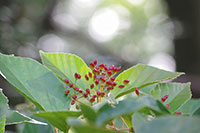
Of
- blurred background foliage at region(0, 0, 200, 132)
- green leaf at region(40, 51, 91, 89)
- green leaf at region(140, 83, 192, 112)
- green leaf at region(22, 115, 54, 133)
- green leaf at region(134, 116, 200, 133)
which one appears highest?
blurred background foliage at region(0, 0, 200, 132)

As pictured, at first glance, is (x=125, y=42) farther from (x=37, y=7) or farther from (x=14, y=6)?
(x=14, y=6)

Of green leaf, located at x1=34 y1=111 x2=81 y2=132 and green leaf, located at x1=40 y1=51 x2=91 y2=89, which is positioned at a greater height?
green leaf, located at x1=40 y1=51 x2=91 y2=89

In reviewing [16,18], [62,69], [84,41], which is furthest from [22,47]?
[62,69]

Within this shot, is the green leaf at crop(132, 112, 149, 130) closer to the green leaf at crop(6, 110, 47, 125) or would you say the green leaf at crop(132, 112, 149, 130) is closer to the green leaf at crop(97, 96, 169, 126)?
the green leaf at crop(97, 96, 169, 126)

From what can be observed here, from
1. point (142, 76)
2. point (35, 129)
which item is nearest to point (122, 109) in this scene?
point (142, 76)

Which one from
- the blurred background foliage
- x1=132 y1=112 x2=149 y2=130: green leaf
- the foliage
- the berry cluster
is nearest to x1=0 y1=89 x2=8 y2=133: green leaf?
the foliage

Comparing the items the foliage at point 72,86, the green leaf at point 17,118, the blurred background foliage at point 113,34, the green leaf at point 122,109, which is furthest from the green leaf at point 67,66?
the blurred background foliage at point 113,34

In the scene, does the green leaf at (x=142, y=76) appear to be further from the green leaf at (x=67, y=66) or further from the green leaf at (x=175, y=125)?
the green leaf at (x=175, y=125)
